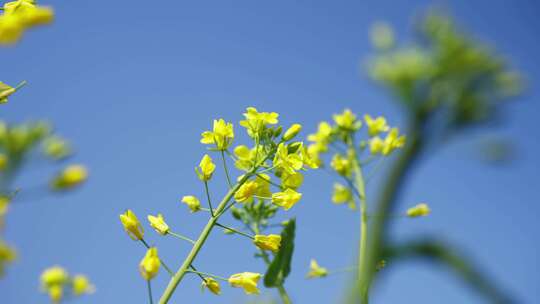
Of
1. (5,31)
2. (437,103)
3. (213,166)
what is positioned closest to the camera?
(5,31)

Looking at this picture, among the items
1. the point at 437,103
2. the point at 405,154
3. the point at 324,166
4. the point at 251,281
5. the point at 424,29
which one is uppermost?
the point at 424,29

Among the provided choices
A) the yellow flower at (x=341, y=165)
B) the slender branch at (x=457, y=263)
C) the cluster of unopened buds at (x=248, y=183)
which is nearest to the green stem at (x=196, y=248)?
the cluster of unopened buds at (x=248, y=183)

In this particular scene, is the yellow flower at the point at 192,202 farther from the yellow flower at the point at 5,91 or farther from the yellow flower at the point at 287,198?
the yellow flower at the point at 5,91

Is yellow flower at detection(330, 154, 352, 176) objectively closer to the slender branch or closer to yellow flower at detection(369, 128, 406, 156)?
yellow flower at detection(369, 128, 406, 156)

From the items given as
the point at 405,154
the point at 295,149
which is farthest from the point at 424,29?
the point at 295,149

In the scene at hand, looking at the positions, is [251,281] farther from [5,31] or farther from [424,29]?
[424,29]

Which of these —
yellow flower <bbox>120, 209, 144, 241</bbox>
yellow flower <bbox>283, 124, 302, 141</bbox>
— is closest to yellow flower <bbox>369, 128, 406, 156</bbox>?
yellow flower <bbox>283, 124, 302, 141</bbox>
